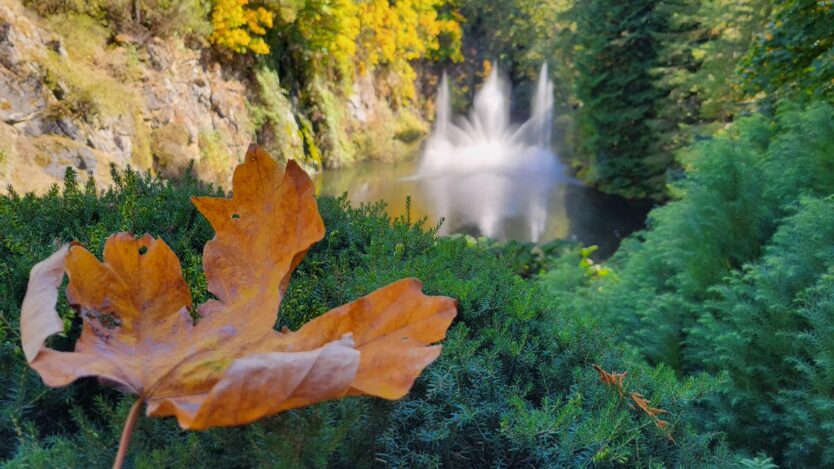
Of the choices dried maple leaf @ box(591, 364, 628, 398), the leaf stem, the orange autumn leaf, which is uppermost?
the orange autumn leaf

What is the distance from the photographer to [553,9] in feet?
82.7

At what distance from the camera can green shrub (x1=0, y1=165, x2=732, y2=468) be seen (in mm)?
748

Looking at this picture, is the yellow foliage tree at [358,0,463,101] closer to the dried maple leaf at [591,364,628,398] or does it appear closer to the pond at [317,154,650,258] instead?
the pond at [317,154,650,258]

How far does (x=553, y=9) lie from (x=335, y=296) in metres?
27.0

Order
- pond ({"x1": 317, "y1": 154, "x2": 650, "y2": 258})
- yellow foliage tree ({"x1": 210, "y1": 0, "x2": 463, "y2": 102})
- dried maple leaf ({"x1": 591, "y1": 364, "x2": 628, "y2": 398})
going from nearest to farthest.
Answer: dried maple leaf ({"x1": 591, "y1": 364, "x2": 628, "y2": 398}) → yellow foliage tree ({"x1": 210, "y1": 0, "x2": 463, "y2": 102}) → pond ({"x1": 317, "y1": 154, "x2": 650, "y2": 258})

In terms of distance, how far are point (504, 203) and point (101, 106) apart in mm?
10493

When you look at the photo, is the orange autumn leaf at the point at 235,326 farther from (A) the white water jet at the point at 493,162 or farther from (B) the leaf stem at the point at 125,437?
(A) the white water jet at the point at 493,162

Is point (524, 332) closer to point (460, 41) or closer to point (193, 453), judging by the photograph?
point (193, 453)

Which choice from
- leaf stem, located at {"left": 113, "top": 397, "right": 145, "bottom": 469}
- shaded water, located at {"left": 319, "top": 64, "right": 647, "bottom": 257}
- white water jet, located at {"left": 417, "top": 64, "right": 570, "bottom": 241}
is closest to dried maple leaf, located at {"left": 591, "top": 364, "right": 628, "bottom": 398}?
leaf stem, located at {"left": 113, "top": 397, "right": 145, "bottom": 469}

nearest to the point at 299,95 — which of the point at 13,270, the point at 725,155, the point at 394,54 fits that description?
the point at 394,54

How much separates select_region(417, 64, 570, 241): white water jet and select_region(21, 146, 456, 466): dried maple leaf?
12.4m

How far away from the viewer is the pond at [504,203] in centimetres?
1327

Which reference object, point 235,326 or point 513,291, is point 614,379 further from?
point 235,326

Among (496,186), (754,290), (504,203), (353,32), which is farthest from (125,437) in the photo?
(496,186)
